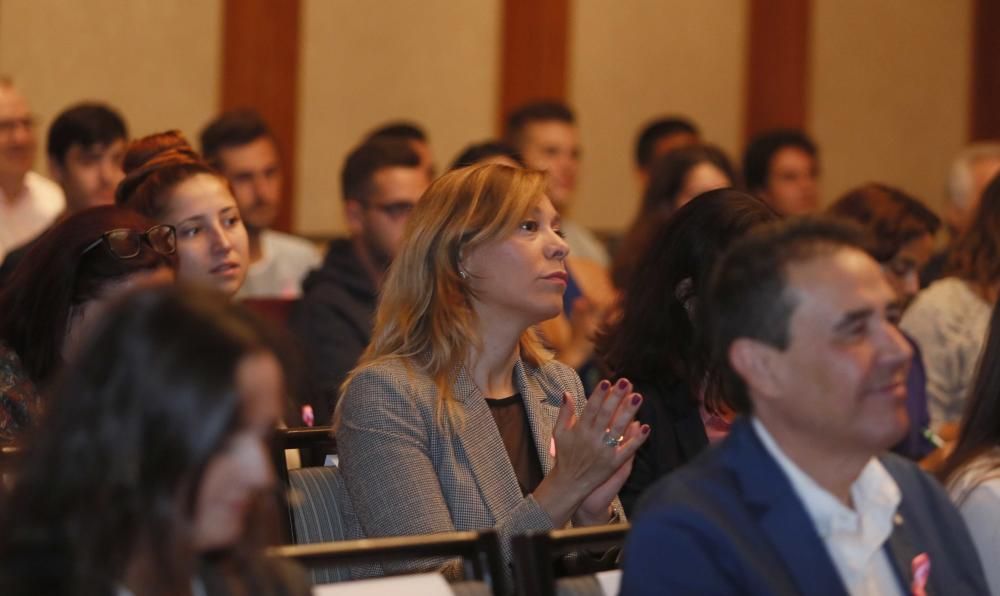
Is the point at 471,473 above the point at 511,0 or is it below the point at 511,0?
below

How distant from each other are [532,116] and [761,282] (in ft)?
12.8

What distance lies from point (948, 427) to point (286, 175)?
9.61 ft

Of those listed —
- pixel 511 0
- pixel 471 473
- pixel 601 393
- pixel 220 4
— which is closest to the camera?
pixel 601 393

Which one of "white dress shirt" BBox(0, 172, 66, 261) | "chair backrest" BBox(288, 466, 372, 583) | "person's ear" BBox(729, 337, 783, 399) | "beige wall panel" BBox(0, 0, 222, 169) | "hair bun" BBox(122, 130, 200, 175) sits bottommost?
"chair backrest" BBox(288, 466, 372, 583)

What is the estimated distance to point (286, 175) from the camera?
5996 mm

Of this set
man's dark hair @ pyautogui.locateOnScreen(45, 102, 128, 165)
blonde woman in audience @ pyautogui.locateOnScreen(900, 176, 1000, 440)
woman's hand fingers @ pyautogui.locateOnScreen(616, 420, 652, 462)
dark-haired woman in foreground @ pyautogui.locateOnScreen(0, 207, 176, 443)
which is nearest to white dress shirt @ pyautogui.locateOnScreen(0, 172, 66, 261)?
man's dark hair @ pyautogui.locateOnScreen(45, 102, 128, 165)

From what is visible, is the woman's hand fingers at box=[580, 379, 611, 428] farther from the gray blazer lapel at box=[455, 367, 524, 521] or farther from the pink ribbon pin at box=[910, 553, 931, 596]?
the pink ribbon pin at box=[910, 553, 931, 596]

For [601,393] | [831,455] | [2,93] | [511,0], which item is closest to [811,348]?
[831,455]

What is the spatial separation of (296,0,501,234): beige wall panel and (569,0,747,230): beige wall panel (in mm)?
499

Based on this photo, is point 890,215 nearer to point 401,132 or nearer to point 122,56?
point 401,132

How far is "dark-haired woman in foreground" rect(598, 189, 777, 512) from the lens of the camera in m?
2.84

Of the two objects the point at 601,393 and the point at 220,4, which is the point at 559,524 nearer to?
the point at 601,393

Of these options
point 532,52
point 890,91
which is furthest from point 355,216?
point 890,91

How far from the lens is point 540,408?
2.86 meters
